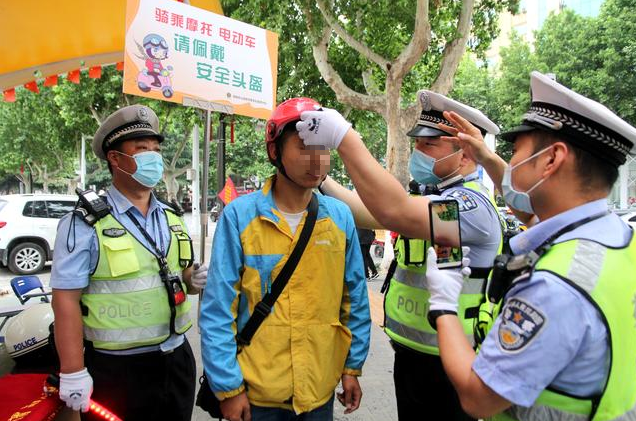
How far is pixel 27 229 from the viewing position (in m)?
9.77

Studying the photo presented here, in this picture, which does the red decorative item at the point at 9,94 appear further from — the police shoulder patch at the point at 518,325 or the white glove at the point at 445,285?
the police shoulder patch at the point at 518,325

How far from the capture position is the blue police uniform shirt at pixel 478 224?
1819mm

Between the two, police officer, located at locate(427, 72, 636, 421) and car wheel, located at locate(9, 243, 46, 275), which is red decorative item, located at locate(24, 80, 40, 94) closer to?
police officer, located at locate(427, 72, 636, 421)

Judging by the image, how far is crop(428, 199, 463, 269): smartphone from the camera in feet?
4.71

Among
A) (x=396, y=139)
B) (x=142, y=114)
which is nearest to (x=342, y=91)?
(x=396, y=139)

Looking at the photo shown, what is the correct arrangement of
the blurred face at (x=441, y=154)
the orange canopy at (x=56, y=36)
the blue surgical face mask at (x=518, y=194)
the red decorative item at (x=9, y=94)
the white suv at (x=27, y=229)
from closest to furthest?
the blue surgical face mask at (x=518, y=194) → the blurred face at (x=441, y=154) → the orange canopy at (x=56, y=36) → the red decorative item at (x=9, y=94) → the white suv at (x=27, y=229)

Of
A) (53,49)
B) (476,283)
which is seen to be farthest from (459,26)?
(476,283)

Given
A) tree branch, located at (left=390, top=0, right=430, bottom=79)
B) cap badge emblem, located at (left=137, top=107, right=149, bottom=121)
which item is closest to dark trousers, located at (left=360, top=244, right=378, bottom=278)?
tree branch, located at (left=390, top=0, right=430, bottom=79)

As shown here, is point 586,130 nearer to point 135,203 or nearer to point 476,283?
point 476,283

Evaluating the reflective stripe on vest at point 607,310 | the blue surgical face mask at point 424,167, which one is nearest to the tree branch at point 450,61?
the blue surgical face mask at point 424,167

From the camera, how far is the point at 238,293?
5.54 ft

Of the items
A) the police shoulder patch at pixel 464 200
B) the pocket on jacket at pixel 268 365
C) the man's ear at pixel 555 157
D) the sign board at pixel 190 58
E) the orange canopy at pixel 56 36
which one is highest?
the orange canopy at pixel 56 36

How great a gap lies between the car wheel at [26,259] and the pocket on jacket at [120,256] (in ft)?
31.3

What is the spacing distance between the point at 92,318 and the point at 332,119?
1427 mm
